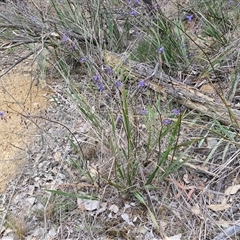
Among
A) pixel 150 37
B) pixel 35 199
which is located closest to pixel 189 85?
pixel 150 37

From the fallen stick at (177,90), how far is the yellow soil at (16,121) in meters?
0.61

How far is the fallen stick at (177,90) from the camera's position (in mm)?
2424

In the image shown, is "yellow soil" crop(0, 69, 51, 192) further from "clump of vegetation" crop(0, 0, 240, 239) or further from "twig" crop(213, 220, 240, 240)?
"twig" crop(213, 220, 240, 240)

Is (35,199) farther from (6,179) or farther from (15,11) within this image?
(15,11)

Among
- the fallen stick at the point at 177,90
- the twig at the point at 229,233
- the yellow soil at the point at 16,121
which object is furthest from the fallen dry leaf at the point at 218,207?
the yellow soil at the point at 16,121

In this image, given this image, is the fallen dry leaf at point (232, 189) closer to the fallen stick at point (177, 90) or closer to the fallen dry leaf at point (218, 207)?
the fallen dry leaf at point (218, 207)

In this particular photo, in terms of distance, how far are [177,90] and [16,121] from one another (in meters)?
1.10

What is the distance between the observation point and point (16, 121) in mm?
2906

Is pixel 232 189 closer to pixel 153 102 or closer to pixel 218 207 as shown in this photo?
pixel 218 207

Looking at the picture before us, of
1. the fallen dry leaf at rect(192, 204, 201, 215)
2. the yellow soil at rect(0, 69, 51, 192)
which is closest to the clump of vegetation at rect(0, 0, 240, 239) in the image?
the fallen dry leaf at rect(192, 204, 201, 215)

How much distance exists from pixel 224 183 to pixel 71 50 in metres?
1.42

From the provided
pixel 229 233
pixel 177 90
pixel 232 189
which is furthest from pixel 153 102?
pixel 229 233

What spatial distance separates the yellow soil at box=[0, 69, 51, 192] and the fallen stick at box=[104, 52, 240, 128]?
61cm

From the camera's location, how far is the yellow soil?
101 inches
